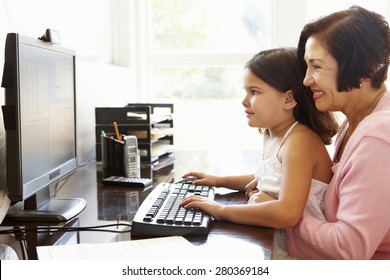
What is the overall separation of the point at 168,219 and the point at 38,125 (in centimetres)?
39

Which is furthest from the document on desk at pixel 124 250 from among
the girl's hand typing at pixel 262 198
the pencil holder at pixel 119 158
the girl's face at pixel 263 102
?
the pencil holder at pixel 119 158

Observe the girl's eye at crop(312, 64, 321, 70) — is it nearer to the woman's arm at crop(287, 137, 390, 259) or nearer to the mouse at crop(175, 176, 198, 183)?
the woman's arm at crop(287, 137, 390, 259)

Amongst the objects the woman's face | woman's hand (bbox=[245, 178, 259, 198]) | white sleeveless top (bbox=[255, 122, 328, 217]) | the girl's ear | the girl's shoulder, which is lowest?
woman's hand (bbox=[245, 178, 259, 198])

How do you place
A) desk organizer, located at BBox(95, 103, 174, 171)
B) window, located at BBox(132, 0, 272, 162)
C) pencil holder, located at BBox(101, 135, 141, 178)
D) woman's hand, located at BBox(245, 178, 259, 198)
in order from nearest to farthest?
woman's hand, located at BBox(245, 178, 259, 198) → pencil holder, located at BBox(101, 135, 141, 178) → desk organizer, located at BBox(95, 103, 174, 171) → window, located at BBox(132, 0, 272, 162)

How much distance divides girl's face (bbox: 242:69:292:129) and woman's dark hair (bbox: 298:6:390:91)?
0.23 m

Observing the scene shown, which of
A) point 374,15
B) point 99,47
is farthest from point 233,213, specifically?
point 99,47

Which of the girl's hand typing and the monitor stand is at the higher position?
the girl's hand typing

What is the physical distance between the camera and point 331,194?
3.54 feet

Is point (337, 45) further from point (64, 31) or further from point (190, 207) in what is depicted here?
point (64, 31)

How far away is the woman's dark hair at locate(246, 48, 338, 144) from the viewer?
1.26 metres

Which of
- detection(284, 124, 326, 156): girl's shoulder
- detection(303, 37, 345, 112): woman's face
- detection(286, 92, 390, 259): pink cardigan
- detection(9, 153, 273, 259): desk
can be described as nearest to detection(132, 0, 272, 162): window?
detection(9, 153, 273, 259): desk

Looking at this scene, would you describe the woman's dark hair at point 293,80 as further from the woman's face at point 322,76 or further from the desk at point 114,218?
the desk at point 114,218

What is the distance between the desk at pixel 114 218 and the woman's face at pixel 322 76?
33 cm

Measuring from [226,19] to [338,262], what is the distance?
225cm
